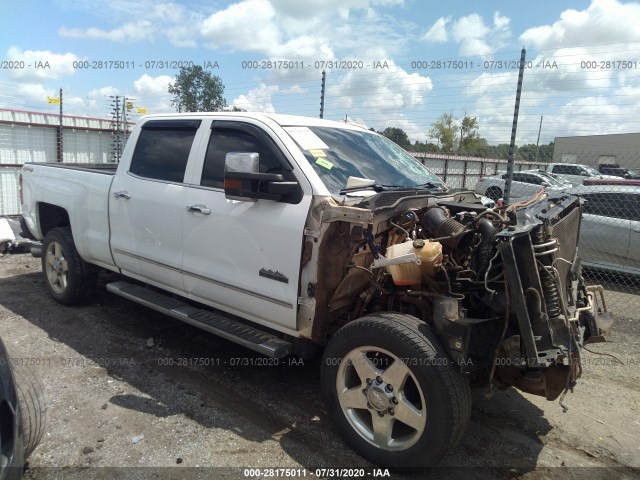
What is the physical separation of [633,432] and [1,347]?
4072mm

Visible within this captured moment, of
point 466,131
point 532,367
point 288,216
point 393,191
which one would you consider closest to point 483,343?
point 532,367

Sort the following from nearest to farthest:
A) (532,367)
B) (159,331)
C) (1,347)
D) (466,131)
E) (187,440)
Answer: (1,347) → (532,367) → (187,440) → (159,331) → (466,131)

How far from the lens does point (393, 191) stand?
3.56 metres

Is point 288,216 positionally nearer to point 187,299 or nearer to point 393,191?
point 393,191

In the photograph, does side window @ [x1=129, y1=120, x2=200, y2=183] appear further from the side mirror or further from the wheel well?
the wheel well

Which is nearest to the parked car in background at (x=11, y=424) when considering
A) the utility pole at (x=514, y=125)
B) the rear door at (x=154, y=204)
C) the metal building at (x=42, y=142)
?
the rear door at (x=154, y=204)

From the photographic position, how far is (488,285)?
2990mm

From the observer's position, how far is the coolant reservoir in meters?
2.99

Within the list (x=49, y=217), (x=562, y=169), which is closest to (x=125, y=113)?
(x=49, y=217)

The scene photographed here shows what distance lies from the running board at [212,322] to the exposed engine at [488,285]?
49 cm

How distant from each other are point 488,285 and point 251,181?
1743 mm

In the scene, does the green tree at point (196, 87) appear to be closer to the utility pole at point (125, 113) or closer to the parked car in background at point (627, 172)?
the utility pole at point (125, 113)

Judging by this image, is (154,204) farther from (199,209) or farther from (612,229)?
(612,229)

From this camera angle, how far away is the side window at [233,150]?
3662mm
